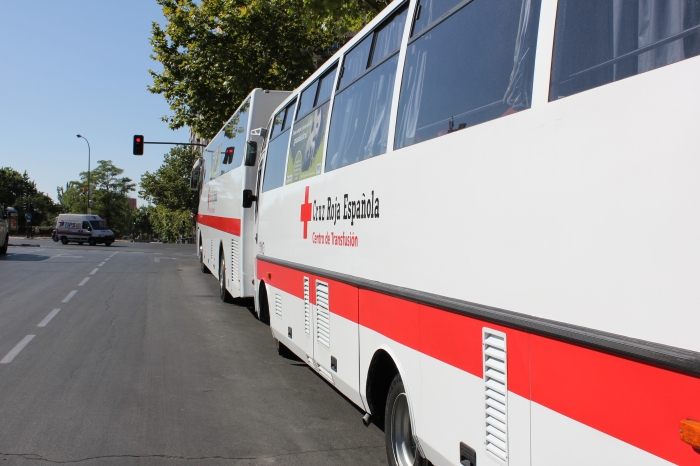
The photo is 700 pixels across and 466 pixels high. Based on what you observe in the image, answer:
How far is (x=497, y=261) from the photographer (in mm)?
2945

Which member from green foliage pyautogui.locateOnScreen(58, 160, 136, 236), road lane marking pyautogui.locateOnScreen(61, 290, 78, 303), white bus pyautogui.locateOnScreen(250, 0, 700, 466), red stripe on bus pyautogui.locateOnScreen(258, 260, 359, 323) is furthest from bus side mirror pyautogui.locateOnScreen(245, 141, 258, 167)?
green foliage pyautogui.locateOnScreen(58, 160, 136, 236)

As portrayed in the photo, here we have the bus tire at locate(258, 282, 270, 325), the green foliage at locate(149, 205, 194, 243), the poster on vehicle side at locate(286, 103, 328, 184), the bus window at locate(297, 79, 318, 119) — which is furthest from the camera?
the green foliage at locate(149, 205, 194, 243)

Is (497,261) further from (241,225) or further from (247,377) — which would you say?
(241,225)

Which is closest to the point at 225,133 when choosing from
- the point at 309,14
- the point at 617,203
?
the point at 309,14

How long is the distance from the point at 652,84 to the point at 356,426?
167 inches

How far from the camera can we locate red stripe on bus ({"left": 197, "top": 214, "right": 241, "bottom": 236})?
469 inches

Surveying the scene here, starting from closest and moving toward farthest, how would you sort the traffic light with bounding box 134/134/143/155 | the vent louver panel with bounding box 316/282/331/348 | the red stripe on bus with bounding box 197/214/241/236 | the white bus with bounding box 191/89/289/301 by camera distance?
the vent louver panel with bounding box 316/282/331/348 < the white bus with bounding box 191/89/289/301 < the red stripe on bus with bounding box 197/214/241/236 < the traffic light with bounding box 134/134/143/155

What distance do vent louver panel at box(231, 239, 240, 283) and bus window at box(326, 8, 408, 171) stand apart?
6.45 meters

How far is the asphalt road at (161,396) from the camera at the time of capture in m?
5.05

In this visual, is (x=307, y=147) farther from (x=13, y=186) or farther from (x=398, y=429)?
(x=13, y=186)

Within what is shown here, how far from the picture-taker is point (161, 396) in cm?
658

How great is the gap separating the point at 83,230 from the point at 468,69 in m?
48.0

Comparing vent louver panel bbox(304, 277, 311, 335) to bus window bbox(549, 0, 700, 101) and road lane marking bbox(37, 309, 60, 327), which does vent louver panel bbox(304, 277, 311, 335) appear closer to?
bus window bbox(549, 0, 700, 101)

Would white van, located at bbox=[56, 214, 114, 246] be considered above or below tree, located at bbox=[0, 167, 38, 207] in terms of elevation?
below
